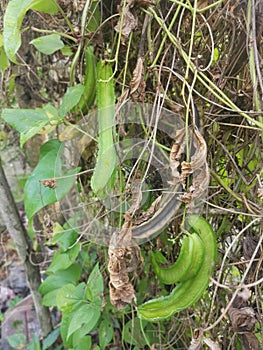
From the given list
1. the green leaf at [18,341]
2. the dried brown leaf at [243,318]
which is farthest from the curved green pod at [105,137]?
the green leaf at [18,341]

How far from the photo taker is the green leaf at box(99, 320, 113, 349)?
3.27ft

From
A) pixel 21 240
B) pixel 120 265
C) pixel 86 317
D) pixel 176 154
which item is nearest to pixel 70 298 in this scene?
pixel 86 317

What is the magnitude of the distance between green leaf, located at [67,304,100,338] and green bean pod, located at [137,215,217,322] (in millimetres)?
309

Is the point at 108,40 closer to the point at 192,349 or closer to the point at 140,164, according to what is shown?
the point at 140,164

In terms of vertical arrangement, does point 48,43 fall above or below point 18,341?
above

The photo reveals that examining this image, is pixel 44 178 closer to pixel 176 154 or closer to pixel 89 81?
pixel 89 81

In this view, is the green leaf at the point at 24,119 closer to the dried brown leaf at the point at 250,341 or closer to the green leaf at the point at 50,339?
the dried brown leaf at the point at 250,341

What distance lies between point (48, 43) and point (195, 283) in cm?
46

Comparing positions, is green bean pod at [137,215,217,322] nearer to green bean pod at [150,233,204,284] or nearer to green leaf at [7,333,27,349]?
green bean pod at [150,233,204,284]

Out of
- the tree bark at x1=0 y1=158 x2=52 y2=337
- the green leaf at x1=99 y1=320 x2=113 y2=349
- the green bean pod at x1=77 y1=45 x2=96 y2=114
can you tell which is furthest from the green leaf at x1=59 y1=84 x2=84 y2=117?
the green leaf at x1=99 y1=320 x2=113 y2=349

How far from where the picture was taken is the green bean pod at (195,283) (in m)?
0.59

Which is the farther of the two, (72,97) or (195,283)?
(72,97)

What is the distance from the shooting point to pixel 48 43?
2.48 ft

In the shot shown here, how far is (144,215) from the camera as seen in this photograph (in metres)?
0.61
